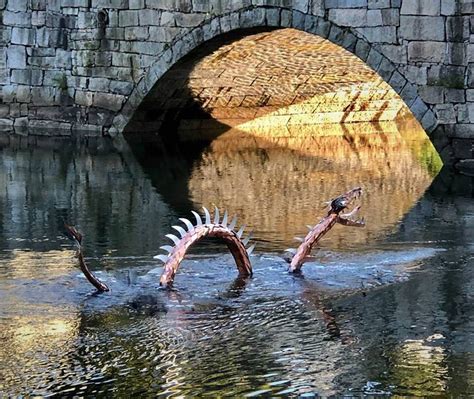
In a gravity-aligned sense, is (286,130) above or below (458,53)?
below

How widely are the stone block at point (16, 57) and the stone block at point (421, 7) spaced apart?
620 centimetres

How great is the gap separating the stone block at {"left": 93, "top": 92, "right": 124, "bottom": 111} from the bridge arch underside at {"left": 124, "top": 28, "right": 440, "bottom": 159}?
9.8 inches

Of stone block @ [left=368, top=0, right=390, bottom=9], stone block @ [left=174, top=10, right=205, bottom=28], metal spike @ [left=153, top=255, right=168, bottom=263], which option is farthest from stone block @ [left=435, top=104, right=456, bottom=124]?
metal spike @ [left=153, top=255, right=168, bottom=263]

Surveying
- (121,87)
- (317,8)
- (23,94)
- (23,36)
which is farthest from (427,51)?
(23,94)

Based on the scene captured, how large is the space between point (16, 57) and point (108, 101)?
1722 millimetres

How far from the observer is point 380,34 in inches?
484

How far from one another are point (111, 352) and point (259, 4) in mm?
8060

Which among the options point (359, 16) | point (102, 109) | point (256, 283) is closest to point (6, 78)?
point (102, 109)

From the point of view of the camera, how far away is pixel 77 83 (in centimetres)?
1608

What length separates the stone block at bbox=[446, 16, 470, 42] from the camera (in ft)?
38.3

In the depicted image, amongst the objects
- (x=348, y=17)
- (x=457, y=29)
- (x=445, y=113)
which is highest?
(x=348, y=17)

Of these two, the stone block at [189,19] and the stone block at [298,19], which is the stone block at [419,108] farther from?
the stone block at [189,19]

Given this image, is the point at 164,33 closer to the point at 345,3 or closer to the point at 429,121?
the point at 345,3

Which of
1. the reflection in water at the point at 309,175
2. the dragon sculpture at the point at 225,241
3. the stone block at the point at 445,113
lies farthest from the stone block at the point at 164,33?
the dragon sculpture at the point at 225,241
